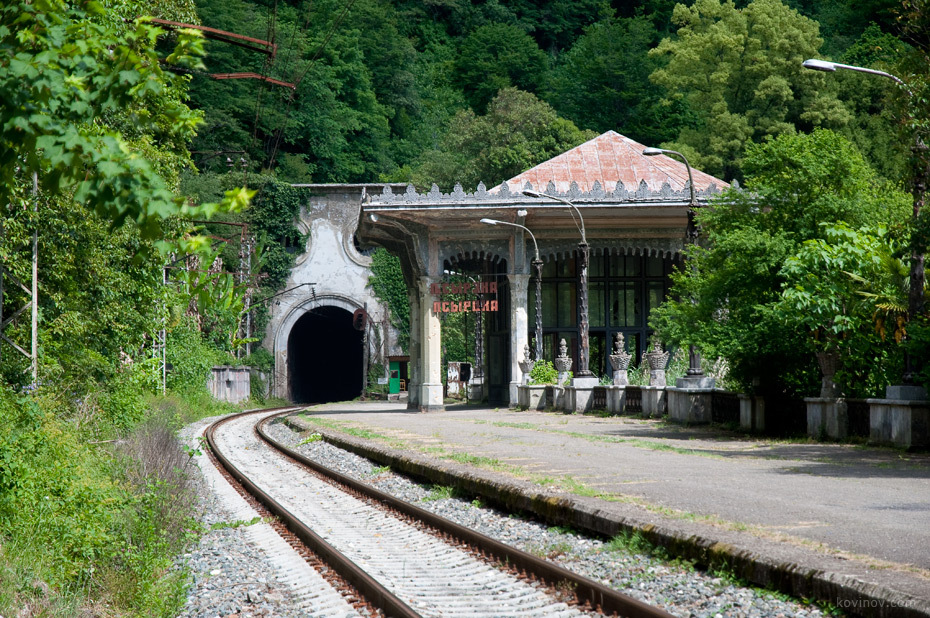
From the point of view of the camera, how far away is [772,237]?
60.4ft

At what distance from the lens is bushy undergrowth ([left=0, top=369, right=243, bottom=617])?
7.34 meters

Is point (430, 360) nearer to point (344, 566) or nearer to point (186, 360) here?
point (186, 360)

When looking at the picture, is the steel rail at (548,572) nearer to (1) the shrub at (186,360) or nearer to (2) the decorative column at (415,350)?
(2) the decorative column at (415,350)

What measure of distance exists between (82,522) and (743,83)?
5350 centimetres

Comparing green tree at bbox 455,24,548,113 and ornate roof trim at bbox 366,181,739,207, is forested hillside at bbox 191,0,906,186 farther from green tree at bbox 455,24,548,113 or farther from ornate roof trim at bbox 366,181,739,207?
ornate roof trim at bbox 366,181,739,207

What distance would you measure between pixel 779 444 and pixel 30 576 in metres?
12.8

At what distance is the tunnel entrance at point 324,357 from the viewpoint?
60688mm

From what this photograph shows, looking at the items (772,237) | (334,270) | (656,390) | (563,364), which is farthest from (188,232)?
(334,270)

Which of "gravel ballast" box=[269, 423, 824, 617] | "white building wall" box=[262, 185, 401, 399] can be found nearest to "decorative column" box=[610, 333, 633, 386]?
"gravel ballast" box=[269, 423, 824, 617]

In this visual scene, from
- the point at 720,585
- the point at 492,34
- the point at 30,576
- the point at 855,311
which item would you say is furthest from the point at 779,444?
the point at 492,34

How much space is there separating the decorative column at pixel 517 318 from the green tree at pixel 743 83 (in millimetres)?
18991

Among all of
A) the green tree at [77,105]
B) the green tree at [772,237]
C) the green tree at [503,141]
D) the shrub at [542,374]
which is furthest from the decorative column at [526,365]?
the green tree at [77,105]

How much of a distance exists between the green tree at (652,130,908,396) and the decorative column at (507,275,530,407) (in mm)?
17167

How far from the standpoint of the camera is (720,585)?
662cm
